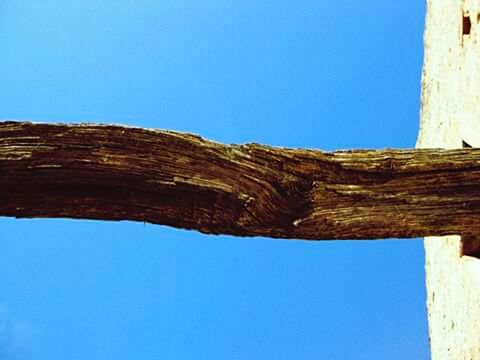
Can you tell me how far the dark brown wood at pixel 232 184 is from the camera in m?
2.42

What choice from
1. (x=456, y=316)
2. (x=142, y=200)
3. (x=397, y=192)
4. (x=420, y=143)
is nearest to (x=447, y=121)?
(x=420, y=143)

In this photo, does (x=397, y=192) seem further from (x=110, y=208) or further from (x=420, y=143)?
(x=420, y=143)

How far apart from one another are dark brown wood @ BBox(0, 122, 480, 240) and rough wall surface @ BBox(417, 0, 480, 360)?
89cm

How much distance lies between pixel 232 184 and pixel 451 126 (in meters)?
1.73

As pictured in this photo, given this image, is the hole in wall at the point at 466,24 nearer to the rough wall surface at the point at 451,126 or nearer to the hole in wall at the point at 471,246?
the rough wall surface at the point at 451,126

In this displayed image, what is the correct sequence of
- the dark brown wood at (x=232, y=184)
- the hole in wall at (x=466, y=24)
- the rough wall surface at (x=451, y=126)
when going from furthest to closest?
the hole in wall at (x=466, y=24) < the rough wall surface at (x=451, y=126) < the dark brown wood at (x=232, y=184)

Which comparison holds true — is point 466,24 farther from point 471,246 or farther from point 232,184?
point 232,184

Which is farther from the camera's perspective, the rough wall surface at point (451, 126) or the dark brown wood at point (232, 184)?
the rough wall surface at point (451, 126)

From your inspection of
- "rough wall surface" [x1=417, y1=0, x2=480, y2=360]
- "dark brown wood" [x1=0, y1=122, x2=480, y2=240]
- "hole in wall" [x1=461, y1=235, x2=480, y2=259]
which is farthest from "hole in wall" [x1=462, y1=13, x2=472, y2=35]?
"dark brown wood" [x1=0, y1=122, x2=480, y2=240]

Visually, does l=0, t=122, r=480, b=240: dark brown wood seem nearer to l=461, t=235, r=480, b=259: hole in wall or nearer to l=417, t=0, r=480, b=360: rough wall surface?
l=461, t=235, r=480, b=259: hole in wall

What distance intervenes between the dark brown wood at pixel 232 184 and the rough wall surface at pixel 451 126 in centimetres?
89

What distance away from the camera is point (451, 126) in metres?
4.04

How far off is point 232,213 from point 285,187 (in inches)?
6.6

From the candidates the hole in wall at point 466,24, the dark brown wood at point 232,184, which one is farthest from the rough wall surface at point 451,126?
the dark brown wood at point 232,184
